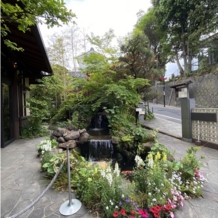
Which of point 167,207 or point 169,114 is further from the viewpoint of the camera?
point 169,114

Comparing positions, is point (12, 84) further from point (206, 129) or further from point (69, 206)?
point (206, 129)

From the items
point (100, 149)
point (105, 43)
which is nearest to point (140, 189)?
point (100, 149)

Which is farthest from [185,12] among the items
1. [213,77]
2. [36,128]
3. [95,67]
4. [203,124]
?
[36,128]

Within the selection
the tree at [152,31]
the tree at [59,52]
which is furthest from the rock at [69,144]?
the tree at [152,31]

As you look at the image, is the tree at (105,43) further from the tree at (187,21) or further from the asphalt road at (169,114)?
the tree at (187,21)

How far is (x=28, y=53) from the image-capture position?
181 inches

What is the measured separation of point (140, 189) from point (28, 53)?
4822 millimetres

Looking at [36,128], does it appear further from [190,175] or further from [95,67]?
[190,175]

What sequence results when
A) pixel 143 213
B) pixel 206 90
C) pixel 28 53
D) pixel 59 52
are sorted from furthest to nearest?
1. pixel 206 90
2. pixel 59 52
3. pixel 28 53
4. pixel 143 213

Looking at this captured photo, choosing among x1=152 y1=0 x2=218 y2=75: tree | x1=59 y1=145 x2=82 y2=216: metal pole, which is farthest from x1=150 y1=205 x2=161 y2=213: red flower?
x1=152 y1=0 x2=218 y2=75: tree

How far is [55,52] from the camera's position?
11.8m

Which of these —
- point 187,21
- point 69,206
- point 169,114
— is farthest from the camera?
point 187,21

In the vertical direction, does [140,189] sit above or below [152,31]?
below

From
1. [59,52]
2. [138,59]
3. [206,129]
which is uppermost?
[59,52]
